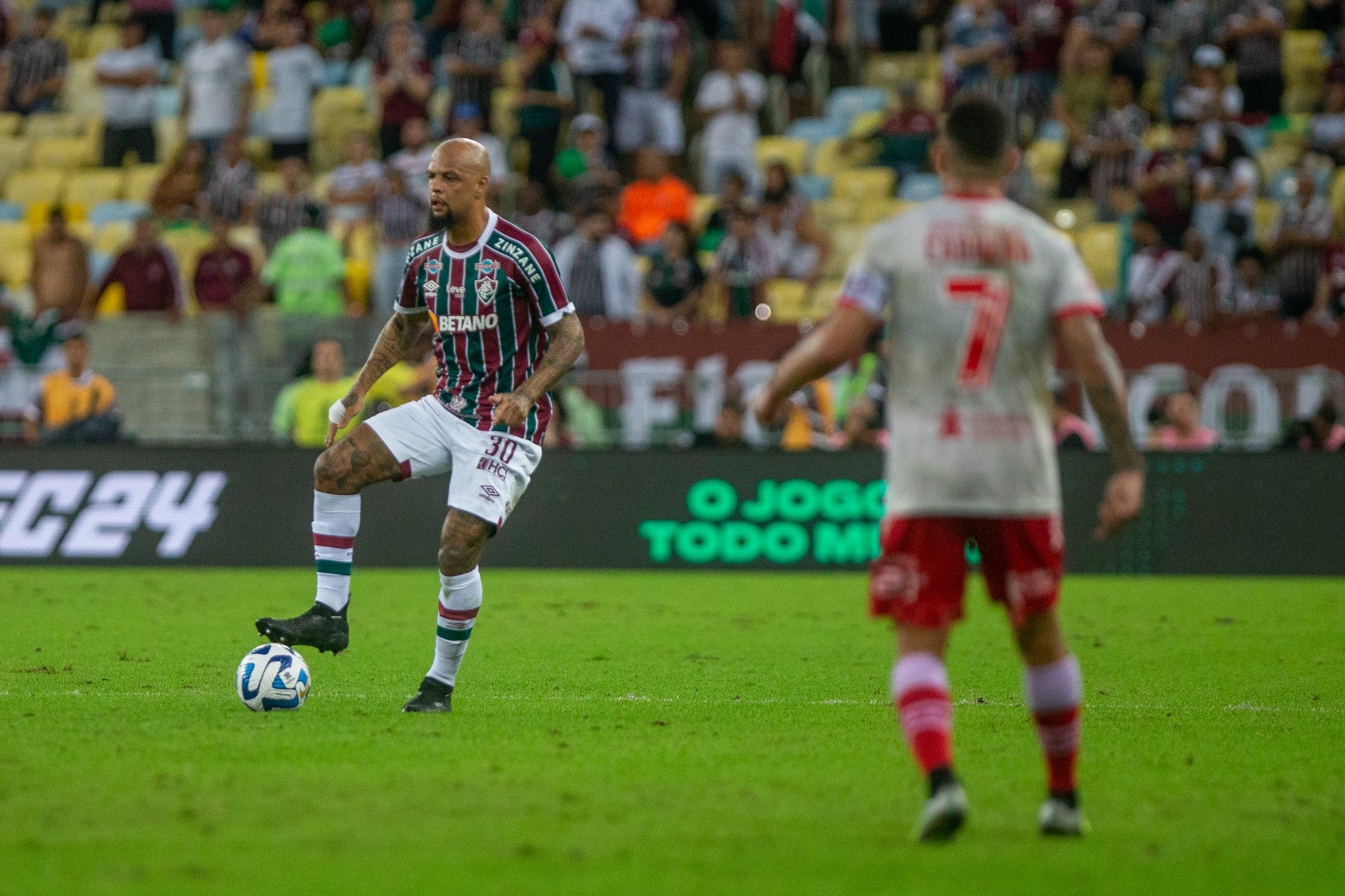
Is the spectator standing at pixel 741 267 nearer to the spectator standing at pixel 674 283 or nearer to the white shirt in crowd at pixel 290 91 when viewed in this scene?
the spectator standing at pixel 674 283

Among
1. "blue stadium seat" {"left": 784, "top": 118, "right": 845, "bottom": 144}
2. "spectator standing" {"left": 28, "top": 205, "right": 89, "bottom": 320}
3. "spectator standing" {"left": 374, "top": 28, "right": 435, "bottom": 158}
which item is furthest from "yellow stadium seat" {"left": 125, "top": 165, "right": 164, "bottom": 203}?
"blue stadium seat" {"left": 784, "top": 118, "right": 845, "bottom": 144}

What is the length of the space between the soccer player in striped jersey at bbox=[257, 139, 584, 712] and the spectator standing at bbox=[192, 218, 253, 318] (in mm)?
11315

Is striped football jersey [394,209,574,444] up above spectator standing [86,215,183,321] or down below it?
above

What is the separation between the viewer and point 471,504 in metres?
7.67

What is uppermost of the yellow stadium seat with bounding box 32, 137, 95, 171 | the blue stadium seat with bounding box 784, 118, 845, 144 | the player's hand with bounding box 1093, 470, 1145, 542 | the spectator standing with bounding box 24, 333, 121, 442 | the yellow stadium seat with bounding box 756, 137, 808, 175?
the player's hand with bounding box 1093, 470, 1145, 542

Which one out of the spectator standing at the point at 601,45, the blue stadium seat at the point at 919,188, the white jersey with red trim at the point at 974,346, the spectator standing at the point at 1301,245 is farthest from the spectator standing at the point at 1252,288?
the white jersey with red trim at the point at 974,346

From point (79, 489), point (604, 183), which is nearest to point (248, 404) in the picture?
point (79, 489)

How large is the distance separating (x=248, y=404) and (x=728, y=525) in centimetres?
505

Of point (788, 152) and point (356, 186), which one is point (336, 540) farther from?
point (788, 152)

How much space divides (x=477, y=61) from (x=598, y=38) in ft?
4.85

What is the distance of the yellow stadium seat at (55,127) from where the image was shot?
955 inches

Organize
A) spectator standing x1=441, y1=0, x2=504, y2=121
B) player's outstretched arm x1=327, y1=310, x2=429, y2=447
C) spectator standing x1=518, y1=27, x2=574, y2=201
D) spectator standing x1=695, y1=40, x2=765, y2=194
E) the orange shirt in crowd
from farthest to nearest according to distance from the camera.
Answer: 1. spectator standing x1=441, y1=0, x2=504, y2=121
2. spectator standing x1=695, y1=40, x2=765, y2=194
3. spectator standing x1=518, y1=27, x2=574, y2=201
4. the orange shirt in crowd
5. player's outstretched arm x1=327, y1=310, x2=429, y2=447

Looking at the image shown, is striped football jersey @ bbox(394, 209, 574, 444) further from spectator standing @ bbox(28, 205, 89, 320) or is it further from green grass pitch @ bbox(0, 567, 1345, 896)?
spectator standing @ bbox(28, 205, 89, 320)

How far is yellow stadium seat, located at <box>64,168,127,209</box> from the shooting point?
2302cm
